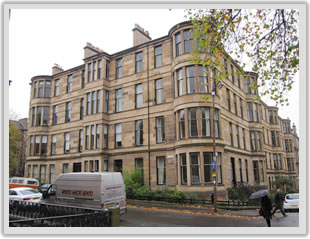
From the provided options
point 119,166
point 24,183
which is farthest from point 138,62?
point 24,183

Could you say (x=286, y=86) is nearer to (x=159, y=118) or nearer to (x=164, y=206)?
(x=164, y=206)

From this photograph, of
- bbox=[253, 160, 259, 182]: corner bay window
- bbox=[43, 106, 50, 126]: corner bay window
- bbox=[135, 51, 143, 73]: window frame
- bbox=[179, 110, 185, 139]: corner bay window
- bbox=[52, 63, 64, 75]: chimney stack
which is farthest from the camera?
bbox=[52, 63, 64, 75]: chimney stack

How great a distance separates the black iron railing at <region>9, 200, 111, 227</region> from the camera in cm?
802

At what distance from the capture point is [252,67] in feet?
35.3

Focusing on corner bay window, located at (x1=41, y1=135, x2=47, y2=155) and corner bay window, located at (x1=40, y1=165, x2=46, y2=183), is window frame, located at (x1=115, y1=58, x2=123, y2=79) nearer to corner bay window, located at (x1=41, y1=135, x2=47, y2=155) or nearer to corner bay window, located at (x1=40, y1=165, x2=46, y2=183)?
corner bay window, located at (x1=41, y1=135, x2=47, y2=155)

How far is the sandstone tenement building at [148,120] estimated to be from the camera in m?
22.7

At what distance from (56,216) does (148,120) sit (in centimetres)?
1747

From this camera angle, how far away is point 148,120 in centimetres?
2652

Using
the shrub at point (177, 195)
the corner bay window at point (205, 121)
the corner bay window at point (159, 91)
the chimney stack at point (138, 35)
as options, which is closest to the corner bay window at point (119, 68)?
the chimney stack at point (138, 35)

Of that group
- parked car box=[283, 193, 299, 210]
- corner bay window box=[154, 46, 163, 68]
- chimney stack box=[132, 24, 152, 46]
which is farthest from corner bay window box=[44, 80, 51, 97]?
parked car box=[283, 193, 299, 210]

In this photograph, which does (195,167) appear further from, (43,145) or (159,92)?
(43,145)

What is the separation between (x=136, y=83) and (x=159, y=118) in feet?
16.6

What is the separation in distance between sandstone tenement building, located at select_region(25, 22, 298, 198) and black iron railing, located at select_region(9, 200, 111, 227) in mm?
12517
